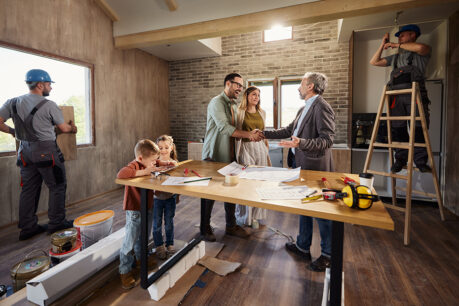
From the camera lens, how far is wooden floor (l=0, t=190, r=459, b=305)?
1727mm

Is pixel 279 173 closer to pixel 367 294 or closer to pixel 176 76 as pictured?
pixel 367 294

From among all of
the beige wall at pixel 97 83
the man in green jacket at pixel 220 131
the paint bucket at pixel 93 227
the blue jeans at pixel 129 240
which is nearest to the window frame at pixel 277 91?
the beige wall at pixel 97 83

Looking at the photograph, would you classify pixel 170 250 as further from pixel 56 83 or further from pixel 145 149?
pixel 56 83

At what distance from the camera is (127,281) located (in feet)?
5.95

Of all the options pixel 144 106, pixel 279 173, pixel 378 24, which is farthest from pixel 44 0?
pixel 378 24

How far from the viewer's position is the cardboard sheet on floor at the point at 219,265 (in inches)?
79.0

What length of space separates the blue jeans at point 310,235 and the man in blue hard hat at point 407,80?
1.64 metres

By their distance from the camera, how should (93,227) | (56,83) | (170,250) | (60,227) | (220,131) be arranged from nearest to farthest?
(93,227), (170,250), (220,131), (60,227), (56,83)

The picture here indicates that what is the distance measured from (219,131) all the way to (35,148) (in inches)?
80.1

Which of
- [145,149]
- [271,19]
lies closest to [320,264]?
[145,149]

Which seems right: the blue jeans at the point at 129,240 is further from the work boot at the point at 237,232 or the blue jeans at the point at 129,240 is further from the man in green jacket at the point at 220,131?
the work boot at the point at 237,232

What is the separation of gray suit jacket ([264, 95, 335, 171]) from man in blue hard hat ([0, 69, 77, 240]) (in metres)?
2.70

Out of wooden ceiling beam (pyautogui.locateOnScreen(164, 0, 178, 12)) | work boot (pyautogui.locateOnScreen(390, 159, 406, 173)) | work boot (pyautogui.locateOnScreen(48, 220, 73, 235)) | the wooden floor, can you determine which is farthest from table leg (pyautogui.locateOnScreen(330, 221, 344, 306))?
wooden ceiling beam (pyautogui.locateOnScreen(164, 0, 178, 12))

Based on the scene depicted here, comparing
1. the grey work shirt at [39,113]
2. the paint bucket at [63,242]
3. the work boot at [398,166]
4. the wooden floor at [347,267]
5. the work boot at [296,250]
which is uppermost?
the grey work shirt at [39,113]
